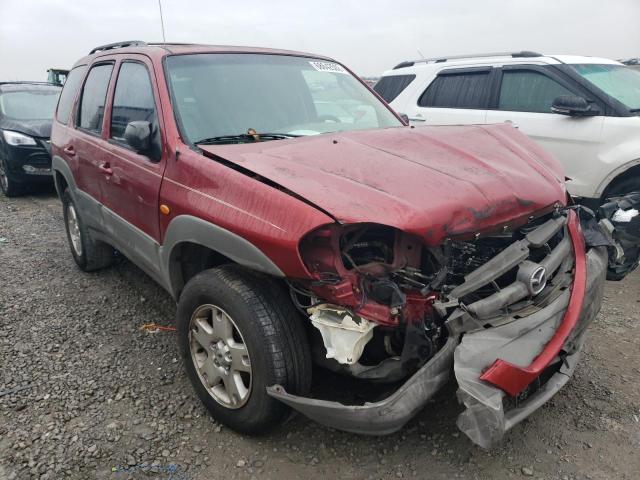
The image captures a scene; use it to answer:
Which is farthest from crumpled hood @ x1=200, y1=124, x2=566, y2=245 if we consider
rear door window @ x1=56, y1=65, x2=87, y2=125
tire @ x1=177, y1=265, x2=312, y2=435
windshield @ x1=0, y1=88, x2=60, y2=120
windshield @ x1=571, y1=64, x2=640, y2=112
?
windshield @ x1=0, y1=88, x2=60, y2=120

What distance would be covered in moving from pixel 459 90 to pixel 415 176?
164 inches

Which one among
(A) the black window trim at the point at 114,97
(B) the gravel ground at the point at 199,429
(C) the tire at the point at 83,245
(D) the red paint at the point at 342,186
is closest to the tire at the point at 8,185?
(C) the tire at the point at 83,245

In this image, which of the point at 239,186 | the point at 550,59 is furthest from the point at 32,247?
the point at 550,59

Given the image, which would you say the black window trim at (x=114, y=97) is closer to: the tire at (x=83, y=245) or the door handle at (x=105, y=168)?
the door handle at (x=105, y=168)

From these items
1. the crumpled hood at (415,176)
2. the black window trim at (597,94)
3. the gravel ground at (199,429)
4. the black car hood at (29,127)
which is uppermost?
the black window trim at (597,94)

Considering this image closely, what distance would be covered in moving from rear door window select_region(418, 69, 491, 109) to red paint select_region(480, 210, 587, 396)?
358cm

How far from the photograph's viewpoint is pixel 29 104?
8438 millimetres

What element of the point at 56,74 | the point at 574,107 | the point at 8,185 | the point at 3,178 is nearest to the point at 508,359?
the point at 574,107

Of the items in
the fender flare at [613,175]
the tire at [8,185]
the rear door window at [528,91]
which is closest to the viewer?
the fender flare at [613,175]

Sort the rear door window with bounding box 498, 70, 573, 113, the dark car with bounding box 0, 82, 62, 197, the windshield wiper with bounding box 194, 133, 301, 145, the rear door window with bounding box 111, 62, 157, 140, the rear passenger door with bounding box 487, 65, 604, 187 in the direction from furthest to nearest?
the dark car with bounding box 0, 82, 62, 197 → the rear door window with bounding box 498, 70, 573, 113 → the rear passenger door with bounding box 487, 65, 604, 187 → the rear door window with bounding box 111, 62, 157, 140 → the windshield wiper with bounding box 194, 133, 301, 145

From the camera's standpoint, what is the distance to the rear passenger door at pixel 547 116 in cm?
483

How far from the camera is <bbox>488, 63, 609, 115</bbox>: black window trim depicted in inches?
190

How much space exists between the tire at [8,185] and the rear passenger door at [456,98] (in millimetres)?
6050

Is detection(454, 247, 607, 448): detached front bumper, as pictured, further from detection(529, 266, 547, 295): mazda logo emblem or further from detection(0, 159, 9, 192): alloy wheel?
detection(0, 159, 9, 192): alloy wheel
